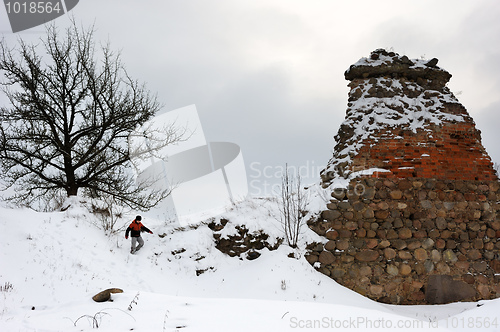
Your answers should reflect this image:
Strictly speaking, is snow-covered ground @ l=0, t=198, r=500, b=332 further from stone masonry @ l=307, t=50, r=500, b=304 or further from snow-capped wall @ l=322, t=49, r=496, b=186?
snow-capped wall @ l=322, t=49, r=496, b=186

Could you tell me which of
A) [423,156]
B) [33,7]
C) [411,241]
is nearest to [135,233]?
[411,241]

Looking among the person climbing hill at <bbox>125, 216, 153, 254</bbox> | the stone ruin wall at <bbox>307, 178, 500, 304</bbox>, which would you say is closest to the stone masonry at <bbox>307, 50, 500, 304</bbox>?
the stone ruin wall at <bbox>307, 178, 500, 304</bbox>

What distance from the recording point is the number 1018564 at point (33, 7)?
34.2 feet

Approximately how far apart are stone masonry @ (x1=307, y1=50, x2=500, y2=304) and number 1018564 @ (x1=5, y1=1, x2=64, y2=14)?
10689 mm

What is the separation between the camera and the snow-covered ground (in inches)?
153

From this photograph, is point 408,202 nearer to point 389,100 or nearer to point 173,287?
point 389,100

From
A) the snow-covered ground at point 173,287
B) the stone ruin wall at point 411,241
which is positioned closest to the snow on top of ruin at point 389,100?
the stone ruin wall at point 411,241

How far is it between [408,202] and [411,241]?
3.16 ft

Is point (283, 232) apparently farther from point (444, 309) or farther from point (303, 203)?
point (444, 309)

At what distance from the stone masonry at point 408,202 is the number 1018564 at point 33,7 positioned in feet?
35.1

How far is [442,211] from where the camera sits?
8.33 metres

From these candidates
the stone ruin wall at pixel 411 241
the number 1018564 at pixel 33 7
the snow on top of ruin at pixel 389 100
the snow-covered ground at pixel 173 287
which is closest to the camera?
the snow-covered ground at pixel 173 287

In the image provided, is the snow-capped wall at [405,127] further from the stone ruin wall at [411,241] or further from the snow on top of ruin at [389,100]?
the stone ruin wall at [411,241]

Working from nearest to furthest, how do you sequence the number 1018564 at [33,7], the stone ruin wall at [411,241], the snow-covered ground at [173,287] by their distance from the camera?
1. the snow-covered ground at [173,287]
2. the stone ruin wall at [411,241]
3. the number 1018564 at [33,7]
